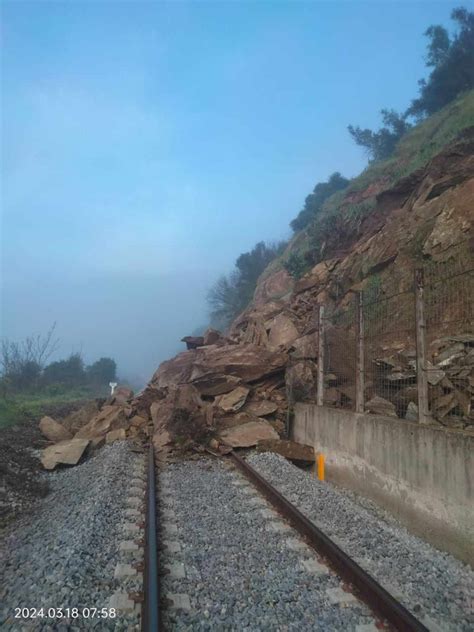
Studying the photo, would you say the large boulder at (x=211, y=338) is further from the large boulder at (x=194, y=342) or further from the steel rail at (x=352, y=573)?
the steel rail at (x=352, y=573)

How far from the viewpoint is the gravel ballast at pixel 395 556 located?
4.38 m

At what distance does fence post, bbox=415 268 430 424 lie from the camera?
7.10 meters

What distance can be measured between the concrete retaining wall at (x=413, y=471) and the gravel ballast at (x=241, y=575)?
6.34ft

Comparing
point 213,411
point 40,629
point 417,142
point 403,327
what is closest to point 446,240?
point 403,327

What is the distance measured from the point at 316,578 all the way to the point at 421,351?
3889 millimetres

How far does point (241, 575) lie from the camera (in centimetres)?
500

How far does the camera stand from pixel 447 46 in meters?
45.0

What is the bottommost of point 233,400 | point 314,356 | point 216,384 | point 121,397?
point 121,397

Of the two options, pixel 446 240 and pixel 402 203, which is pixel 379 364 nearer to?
pixel 446 240

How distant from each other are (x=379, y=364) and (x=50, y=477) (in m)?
7.64

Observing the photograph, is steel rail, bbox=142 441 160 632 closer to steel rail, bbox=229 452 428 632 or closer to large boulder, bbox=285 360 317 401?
steel rail, bbox=229 452 428 632

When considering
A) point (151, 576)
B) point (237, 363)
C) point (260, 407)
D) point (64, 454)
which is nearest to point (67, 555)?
point (151, 576)

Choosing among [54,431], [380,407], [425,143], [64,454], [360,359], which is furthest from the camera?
[425,143]

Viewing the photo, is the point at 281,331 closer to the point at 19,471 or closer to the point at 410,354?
the point at 410,354
